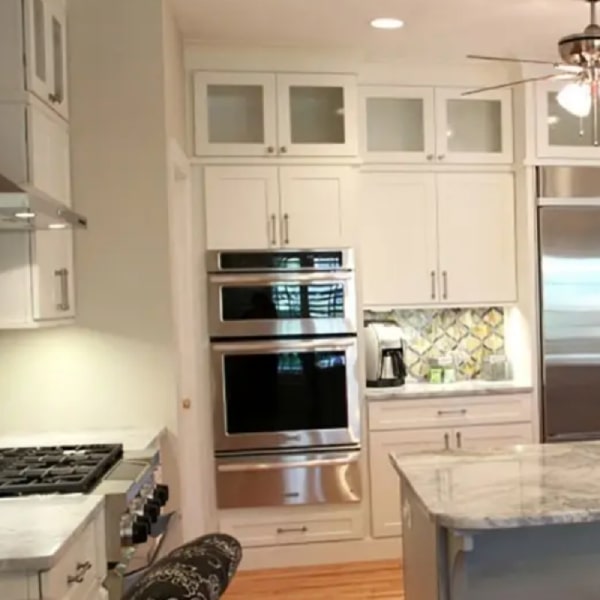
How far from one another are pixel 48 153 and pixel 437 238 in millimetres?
2294

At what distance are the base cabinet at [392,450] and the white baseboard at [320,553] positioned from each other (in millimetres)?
79

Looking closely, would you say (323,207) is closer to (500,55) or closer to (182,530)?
(500,55)

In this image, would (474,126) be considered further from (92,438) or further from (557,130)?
(92,438)

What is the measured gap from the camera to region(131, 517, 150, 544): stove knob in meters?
2.14

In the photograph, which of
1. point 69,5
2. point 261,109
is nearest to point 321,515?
point 261,109

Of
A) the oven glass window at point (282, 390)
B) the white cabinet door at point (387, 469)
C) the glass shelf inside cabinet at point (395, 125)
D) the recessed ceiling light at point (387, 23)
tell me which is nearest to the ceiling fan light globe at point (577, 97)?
the recessed ceiling light at point (387, 23)

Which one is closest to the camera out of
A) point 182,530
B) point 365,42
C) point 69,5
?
point 69,5

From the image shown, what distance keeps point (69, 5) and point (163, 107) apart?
1.92 ft

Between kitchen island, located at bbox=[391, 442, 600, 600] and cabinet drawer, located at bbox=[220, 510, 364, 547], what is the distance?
1.80 metres

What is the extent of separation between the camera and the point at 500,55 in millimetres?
4023

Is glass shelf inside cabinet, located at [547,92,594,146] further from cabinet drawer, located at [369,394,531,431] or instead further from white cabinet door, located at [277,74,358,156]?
cabinet drawer, located at [369,394,531,431]

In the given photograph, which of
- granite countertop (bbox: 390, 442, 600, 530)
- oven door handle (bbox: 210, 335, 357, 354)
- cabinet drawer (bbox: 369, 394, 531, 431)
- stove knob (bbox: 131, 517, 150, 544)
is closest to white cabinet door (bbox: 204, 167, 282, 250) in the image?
oven door handle (bbox: 210, 335, 357, 354)

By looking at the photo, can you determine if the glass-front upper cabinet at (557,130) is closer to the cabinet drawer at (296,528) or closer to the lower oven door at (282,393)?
the lower oven door at (282,393)

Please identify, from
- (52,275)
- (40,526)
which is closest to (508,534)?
(40,526)
